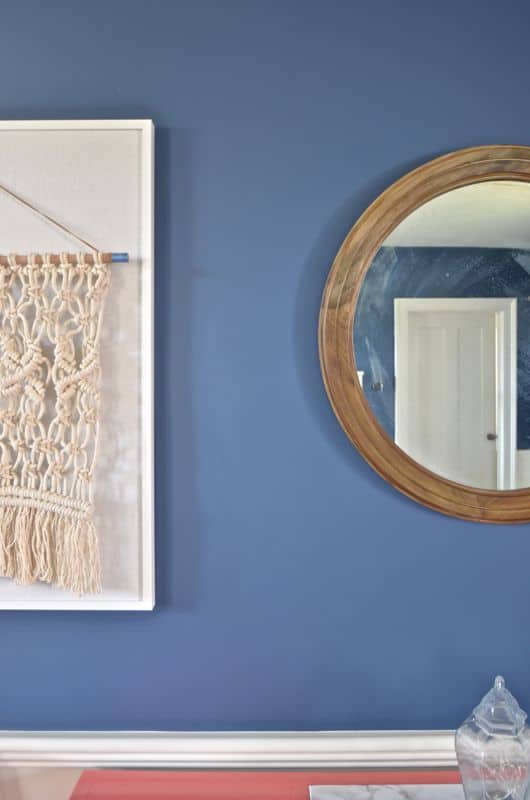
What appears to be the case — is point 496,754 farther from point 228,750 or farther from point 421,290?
point 421,290

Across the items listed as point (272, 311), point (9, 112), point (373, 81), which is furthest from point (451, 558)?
point (9, 112)

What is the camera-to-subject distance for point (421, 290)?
4.17ft

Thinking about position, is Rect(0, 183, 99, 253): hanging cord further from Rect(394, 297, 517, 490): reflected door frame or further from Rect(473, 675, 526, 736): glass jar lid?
Rect(473, 675, 526, 736): glass jar lid

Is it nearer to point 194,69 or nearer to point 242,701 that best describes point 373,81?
point 194,69

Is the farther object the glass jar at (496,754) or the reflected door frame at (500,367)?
the reflected door frame at (500,367)

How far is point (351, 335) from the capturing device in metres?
1.26

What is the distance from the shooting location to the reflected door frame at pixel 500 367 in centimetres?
127

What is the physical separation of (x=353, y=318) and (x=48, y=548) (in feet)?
Answer: 2.33

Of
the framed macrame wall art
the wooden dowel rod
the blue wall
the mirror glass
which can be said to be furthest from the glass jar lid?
the wooden dowel rod

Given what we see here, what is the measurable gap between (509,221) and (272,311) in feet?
1.60

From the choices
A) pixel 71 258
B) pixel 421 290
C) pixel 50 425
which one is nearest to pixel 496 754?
pixel 421 290

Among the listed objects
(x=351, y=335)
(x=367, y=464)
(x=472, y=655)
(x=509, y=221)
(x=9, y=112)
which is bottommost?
(x=472, y=655)

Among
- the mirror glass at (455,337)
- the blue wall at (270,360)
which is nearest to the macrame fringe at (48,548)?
the blue wall at (270,360)

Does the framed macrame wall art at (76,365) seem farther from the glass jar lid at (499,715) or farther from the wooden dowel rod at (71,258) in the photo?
the glass jar lid at (499,715)
